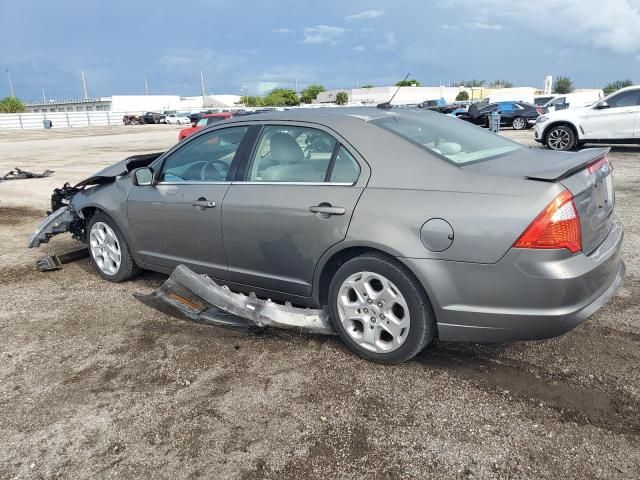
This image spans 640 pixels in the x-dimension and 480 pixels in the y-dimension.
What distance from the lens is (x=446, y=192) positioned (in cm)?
303

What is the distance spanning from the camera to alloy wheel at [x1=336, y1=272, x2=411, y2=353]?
3.24 meters

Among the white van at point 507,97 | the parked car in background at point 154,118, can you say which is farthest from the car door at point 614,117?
the parked car in background at point 154,118

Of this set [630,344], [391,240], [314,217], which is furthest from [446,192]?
[630,344]

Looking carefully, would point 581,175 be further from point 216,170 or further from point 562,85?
point 562,85

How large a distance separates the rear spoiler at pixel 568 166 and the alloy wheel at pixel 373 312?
1013mm

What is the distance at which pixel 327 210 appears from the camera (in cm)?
338

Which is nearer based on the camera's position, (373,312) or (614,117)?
(373,312)

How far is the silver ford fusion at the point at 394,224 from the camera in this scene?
2.87 m

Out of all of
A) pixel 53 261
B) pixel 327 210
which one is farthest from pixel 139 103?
pixel 327 210

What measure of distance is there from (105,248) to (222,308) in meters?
1.96

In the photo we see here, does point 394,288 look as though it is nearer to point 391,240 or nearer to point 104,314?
point 391,240

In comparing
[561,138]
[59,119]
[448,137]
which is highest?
[448,137]

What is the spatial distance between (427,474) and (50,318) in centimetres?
339

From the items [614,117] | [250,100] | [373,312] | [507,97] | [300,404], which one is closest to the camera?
[300,404]
